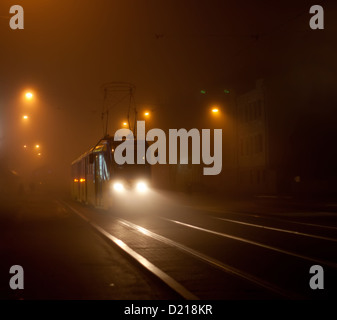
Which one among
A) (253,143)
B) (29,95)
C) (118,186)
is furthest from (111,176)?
(253,143)

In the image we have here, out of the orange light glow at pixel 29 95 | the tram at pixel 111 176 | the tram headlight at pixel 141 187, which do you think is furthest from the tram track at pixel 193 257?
the orange light glow at pixel 29 95

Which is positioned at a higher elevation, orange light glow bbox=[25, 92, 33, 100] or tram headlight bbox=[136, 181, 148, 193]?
orange light glow bbox=[25, 92, 33, 100]

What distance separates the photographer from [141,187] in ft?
90.6

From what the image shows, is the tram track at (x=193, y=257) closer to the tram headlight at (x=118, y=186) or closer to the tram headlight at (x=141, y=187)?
the tram headlight at (x=118, y=186)

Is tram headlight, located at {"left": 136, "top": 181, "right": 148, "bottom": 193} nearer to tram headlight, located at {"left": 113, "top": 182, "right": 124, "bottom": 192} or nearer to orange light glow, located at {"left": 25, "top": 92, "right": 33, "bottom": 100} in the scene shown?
tram headlight, located at {"left": 113, "top": 182, "right": 124, "bottom": 192}

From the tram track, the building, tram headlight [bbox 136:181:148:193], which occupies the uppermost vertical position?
the building

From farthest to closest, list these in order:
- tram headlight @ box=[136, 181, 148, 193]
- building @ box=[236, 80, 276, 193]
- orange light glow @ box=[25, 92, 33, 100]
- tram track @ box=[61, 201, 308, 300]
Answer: building @ box=[236, 80, 276, 193], orange light glow @ box=[25, 92, 33, 100], tram headlight @ box=[136, 181, 148, 193], tram track @ box=[61, 201, 308, 300]

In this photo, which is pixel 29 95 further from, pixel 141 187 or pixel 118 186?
pixel 141 187

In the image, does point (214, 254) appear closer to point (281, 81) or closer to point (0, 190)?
point (281, 81)

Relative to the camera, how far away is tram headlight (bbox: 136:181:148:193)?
27.4 meters

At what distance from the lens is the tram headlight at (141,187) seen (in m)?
27.4

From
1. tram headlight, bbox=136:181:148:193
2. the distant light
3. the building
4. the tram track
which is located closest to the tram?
tram headlight, bbox=136:181:148:193
